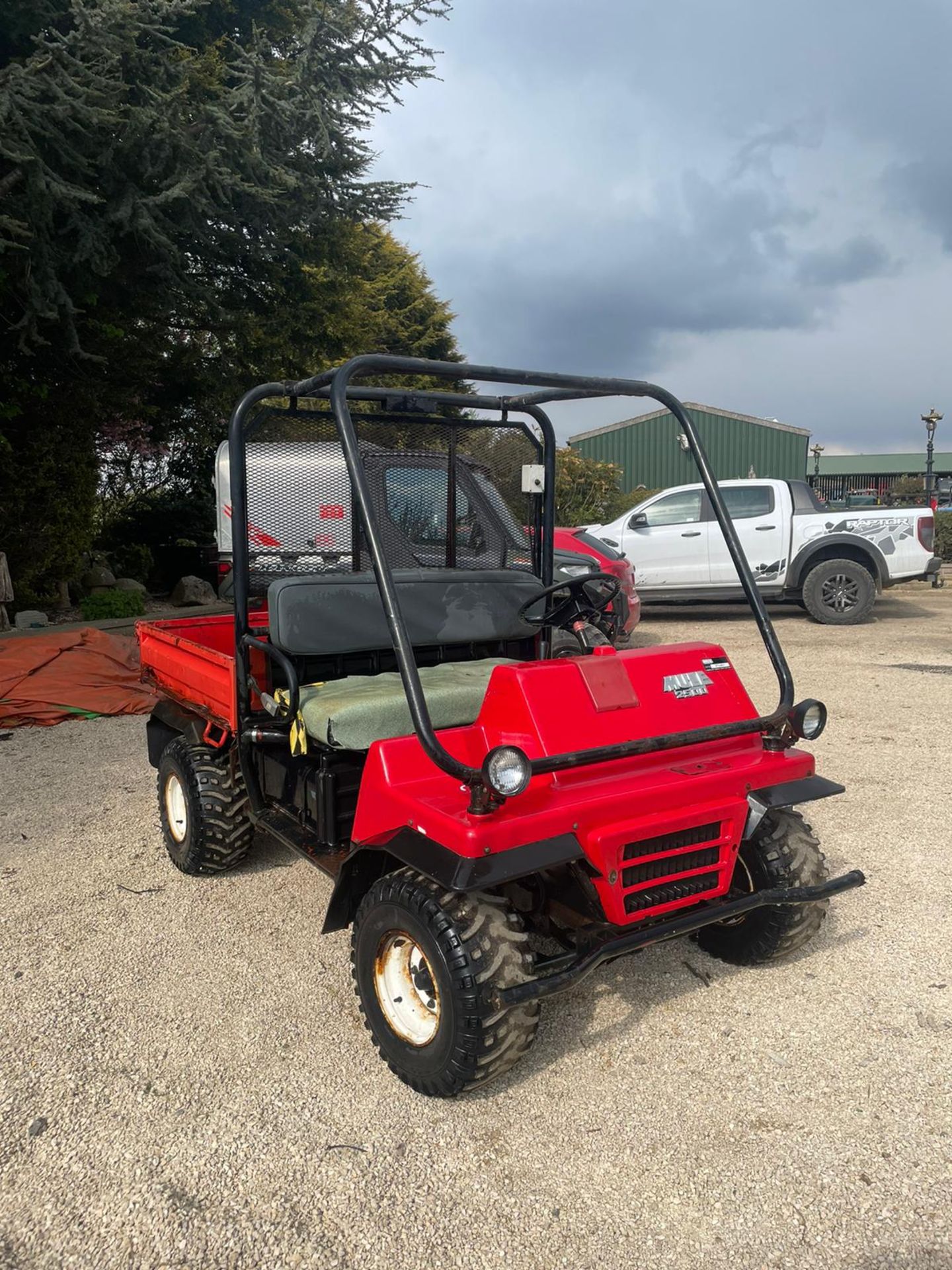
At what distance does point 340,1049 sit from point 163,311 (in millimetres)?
9209

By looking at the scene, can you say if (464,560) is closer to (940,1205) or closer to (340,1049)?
(340,1049)

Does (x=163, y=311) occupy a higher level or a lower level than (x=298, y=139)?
lower

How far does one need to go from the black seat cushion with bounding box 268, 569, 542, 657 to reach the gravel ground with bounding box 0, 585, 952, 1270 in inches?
43.7

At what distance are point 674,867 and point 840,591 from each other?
9.81m

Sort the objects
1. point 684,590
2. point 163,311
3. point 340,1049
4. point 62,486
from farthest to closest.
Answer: point 684,590
point 62,486
point 163,311
point 340,1049

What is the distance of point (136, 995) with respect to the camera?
305 cm

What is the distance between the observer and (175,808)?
164 inches

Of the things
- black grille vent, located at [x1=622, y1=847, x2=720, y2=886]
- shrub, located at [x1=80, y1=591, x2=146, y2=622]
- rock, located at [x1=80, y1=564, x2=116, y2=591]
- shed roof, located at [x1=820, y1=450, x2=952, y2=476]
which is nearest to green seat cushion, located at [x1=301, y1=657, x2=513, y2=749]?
black grille vent, located at [x1=622, y1=847, x2=720, y2=886]

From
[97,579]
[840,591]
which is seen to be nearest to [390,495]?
[840,591]

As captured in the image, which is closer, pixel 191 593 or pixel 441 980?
pixel 441 980

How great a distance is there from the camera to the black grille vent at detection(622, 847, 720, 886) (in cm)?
252

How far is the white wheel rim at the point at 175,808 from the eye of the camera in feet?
13.3

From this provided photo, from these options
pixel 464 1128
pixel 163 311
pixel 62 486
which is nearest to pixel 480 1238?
pixel 464 1128

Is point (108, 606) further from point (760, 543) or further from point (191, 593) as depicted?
point (760, 543)
